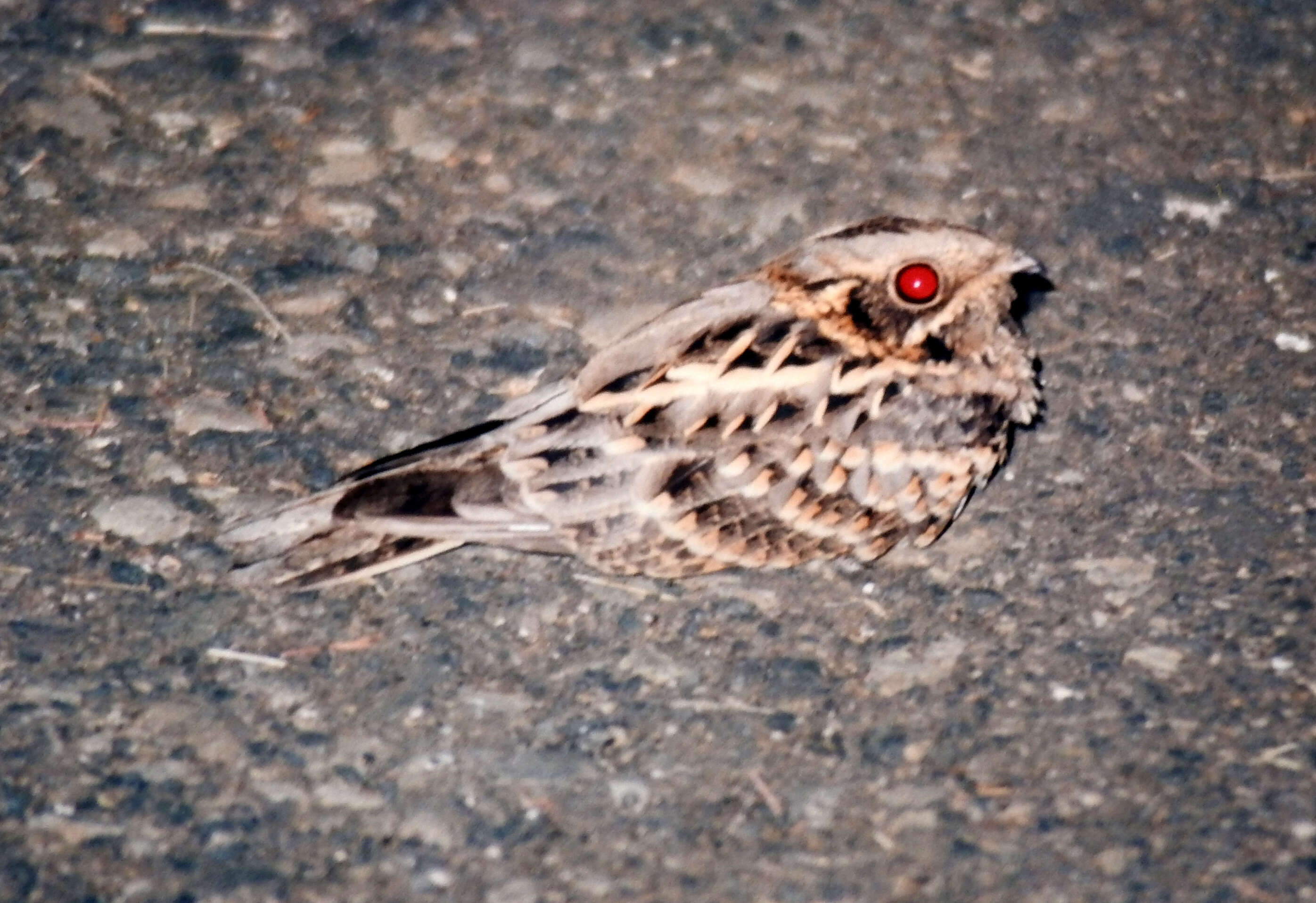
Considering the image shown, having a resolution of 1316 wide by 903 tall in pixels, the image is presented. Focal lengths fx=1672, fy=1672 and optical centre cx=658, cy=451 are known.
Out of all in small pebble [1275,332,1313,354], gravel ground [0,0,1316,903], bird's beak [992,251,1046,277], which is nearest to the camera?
gravel ground [0,0,1316,903]

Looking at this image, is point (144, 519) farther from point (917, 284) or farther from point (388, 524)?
point (917, 284)

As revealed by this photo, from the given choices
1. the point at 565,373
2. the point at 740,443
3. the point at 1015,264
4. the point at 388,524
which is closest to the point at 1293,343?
the point at 1015,264

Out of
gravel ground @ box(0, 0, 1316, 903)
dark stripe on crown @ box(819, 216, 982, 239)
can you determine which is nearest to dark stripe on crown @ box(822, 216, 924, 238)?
dark stripe on crown @ box(819, 216, 982, 239)

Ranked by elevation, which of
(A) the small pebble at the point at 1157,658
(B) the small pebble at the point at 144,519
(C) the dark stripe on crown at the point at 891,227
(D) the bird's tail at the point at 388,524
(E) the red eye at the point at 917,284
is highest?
(C) the dark stripe on crown at the point at 891,227

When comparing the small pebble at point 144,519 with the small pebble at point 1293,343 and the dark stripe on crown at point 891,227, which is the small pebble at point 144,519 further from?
the small pebble at point 1293,343

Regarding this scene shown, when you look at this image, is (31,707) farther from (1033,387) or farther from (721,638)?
(1033,387)

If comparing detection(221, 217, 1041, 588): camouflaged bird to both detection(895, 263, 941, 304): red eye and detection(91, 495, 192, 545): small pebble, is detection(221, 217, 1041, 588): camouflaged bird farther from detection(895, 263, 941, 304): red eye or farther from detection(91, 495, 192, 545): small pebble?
detection(91, 495, 192, 545): small pebble

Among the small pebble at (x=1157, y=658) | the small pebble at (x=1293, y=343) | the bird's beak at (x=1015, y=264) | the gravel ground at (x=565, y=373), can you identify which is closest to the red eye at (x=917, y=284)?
the bird's beak at (x=1015, y=264)

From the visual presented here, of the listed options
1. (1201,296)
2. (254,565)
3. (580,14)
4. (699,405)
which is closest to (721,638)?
(699,405)
